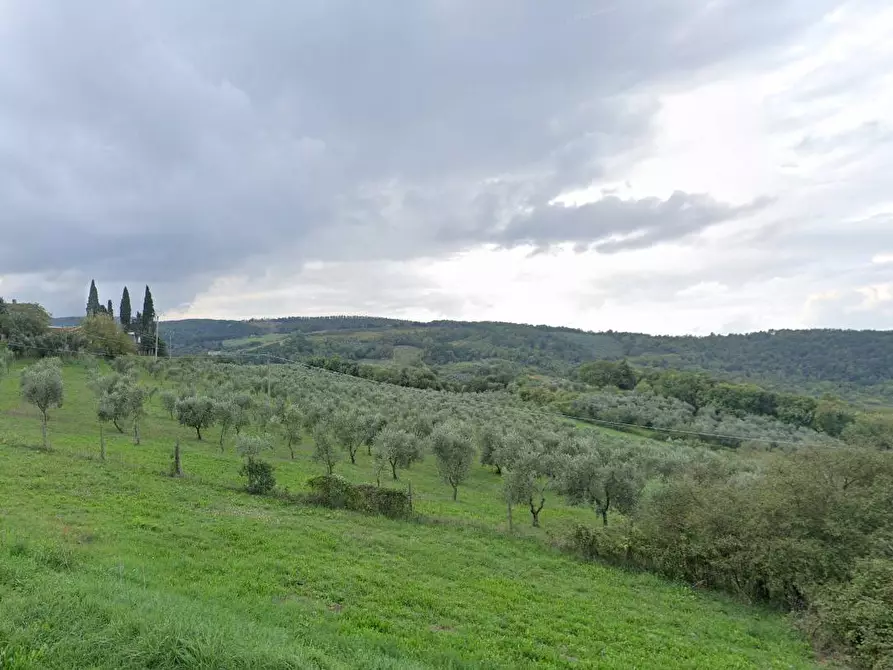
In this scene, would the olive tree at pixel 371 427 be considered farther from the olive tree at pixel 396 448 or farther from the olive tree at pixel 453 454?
the olive tree at pixel 453 454

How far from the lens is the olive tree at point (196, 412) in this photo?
45156mm

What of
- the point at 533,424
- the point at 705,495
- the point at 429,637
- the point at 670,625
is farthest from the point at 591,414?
the point at 429,637

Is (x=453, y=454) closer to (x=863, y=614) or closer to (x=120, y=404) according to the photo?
(x=863, y=614)

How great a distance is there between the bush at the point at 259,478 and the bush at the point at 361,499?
247 centimetres

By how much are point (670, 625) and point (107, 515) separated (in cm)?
2052

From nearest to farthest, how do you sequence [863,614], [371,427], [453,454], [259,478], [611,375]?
1. [863,614]
2. [259,478]
3. [453,454]
4. [371,427]
5. [611,375]

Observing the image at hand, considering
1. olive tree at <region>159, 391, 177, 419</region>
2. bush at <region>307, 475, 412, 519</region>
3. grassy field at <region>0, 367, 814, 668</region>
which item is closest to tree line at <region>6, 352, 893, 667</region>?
bush at <region>307, 475, 412, 519</region>

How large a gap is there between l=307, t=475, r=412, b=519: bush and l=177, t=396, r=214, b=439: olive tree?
81.7ft

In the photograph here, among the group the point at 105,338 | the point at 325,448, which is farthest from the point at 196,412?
the point at 105,338

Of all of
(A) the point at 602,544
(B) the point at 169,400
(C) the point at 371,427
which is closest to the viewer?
(A) the point at 602,544

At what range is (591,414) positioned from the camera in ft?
330

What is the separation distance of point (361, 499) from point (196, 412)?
27.6 m

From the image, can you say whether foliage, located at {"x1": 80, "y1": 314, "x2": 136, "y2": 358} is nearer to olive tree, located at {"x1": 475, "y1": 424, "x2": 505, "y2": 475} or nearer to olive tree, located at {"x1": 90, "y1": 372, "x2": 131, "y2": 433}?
olive tree, located at {"x1": 90, "y1": 372, "x2": 131, "y2": 433}

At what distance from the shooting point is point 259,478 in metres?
25.9
